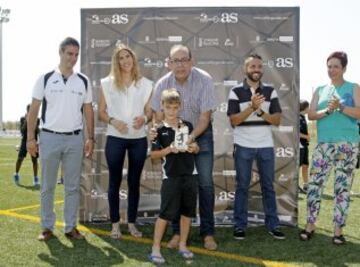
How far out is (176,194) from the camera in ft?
15.6

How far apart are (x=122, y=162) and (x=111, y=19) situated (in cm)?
185

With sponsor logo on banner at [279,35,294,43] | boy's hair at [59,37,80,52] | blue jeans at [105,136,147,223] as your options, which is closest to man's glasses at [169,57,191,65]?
blue jeans at [105,136,147,223]

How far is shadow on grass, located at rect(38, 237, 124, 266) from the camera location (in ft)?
15.1

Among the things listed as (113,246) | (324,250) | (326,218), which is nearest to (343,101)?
(324,250)

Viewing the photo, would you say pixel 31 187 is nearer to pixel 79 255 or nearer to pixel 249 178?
pixel 79 255

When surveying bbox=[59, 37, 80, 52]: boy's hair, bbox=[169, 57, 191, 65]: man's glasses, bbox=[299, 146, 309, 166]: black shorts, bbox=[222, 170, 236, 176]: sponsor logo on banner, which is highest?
bbox=[59, 37, 80, 52]: boy's hair

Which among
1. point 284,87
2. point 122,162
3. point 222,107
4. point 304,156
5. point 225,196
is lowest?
point 225,196

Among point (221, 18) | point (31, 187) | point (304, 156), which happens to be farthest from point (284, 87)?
point (31, 187)

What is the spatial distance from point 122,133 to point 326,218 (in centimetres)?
310

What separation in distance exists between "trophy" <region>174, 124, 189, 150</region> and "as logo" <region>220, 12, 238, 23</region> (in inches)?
81.3

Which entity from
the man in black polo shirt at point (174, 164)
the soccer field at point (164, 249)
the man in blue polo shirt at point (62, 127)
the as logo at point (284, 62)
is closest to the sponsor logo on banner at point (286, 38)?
the as logo at point (284, 62)

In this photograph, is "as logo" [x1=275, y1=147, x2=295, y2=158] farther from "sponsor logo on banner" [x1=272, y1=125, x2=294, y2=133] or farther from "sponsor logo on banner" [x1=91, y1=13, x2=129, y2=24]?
"sponsor logo on banner" [x1=91, y1=13, x2=129, y2=24]

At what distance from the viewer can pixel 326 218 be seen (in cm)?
685

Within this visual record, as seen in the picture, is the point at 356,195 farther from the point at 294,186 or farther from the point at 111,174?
the point at 111,174
